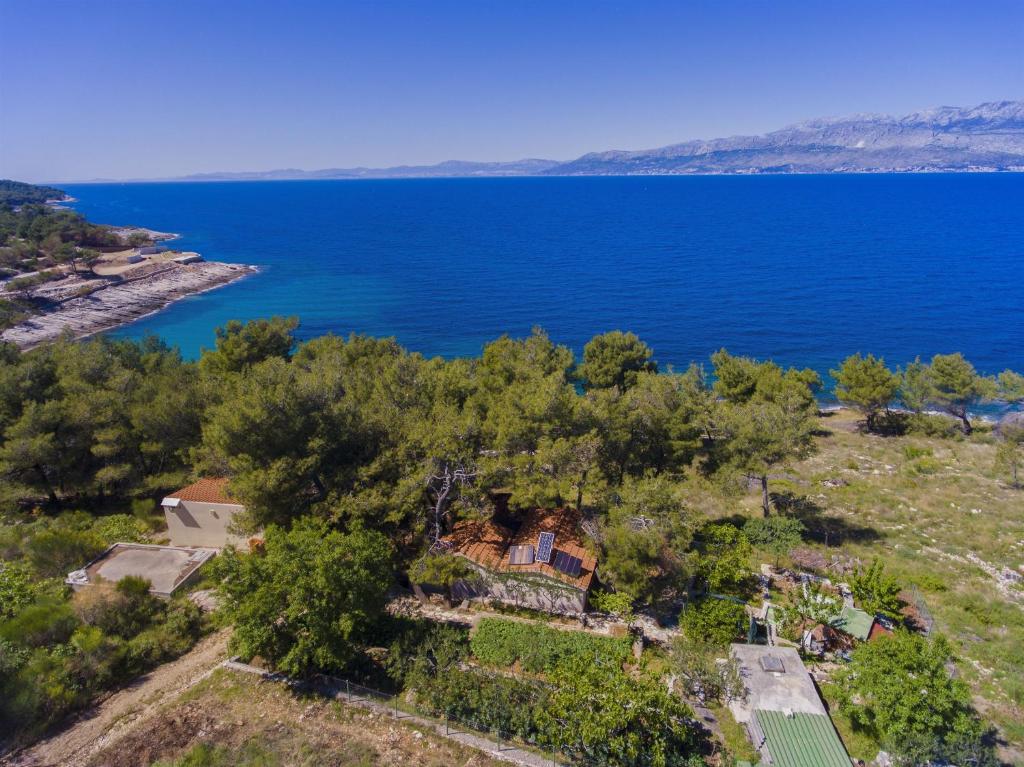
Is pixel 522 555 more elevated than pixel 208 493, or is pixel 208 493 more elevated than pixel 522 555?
pixel 208 493

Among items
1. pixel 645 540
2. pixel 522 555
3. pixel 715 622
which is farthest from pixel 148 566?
pixel 715 622

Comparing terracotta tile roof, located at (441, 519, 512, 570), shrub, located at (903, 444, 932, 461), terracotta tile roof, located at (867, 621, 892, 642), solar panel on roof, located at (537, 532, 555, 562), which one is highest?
solar panel on roof, located at (537, 532, 555, 562)

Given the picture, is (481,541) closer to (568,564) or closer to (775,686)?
(568,564)

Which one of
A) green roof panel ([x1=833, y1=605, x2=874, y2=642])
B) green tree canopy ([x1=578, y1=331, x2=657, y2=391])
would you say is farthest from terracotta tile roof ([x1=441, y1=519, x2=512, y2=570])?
green tree canopy ([x1=578, y1=331, x2=657, y2=391])

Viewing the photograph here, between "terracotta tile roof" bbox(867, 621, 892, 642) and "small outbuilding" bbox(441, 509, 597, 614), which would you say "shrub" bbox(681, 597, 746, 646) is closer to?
"small outbuilding" bbox(441, 509, 597, 614)

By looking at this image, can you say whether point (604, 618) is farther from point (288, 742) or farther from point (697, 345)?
point (697, 345)

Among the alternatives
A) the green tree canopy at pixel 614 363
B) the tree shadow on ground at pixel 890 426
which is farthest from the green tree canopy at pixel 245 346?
the tree shadow on ground at pixel 890 426

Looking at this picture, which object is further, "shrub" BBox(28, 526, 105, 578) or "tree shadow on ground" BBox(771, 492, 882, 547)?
"tree shadow on ground" BBox(771, 492, 882, 547)
